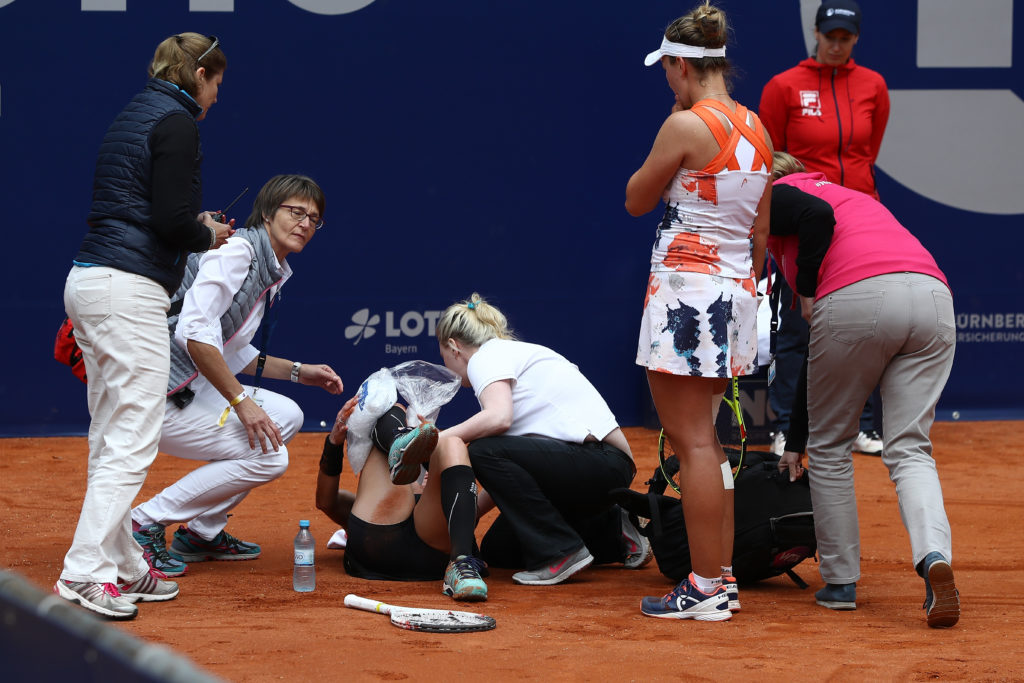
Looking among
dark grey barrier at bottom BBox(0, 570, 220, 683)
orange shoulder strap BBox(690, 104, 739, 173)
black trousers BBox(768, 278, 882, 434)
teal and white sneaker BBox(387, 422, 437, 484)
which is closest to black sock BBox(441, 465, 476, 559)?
teal and white sneaker BBox(387, 422, 437, 484)

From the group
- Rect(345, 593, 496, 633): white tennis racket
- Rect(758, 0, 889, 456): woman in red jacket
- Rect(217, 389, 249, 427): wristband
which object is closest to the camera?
Rect(345, 593, 496, 633): white tennis racket

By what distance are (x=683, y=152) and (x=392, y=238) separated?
393 centimetres

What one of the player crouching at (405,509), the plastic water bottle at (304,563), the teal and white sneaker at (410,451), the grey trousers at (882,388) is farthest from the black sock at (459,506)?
the grey trousers at (882,388)

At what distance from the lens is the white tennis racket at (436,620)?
336 centimetres

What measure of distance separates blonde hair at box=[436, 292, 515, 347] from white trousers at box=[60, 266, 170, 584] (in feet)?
3.55

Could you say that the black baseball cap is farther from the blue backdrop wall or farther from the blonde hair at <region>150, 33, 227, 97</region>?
the blonde hair at <region>150, 33, 227, 97</region>

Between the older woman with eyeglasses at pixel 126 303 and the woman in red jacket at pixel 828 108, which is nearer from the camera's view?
the older woman with eyeglasses at pixel 126 303

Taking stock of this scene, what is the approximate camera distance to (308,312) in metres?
7.16

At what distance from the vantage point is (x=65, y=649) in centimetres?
113

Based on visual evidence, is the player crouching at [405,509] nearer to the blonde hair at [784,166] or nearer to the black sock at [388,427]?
the black sock at [388,427]

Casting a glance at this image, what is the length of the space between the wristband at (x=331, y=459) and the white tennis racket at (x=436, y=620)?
753 millimetres

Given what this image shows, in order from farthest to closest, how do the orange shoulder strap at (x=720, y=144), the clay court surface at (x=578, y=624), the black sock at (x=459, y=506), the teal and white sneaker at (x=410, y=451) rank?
Answer: the black sock at (x=459, y=506) < the teal and white sneaker at (x=410, y=451) < the orange shoulder strap at (x=720, y=144) < the clay court surface at (x=578, y=624)

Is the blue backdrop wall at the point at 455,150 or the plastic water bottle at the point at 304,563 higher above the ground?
the blue backdrop wall at the point at 455,150

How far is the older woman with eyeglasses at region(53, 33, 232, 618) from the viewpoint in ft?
11.1
